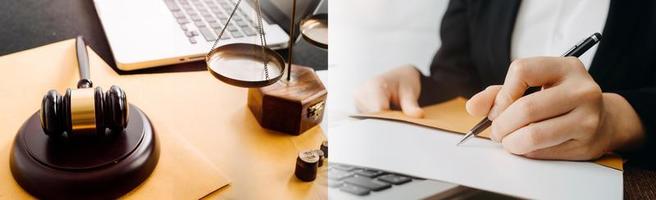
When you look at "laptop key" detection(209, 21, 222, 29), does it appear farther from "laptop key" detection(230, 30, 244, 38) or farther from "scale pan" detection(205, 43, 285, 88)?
"scale pan" detection(205, 43, 285, 88)

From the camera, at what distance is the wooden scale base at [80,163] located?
1.35 feet

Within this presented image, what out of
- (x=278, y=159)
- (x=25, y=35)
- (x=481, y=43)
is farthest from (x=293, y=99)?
(x=25, y=35)

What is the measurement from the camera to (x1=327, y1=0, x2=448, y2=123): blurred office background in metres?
0.43

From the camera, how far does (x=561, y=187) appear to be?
1.33 feet

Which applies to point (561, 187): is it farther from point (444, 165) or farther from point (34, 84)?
point (34, 84)

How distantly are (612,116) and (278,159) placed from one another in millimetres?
260

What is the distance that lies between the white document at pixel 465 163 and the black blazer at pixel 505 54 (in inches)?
1.4

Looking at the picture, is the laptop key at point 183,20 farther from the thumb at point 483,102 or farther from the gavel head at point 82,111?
the thumb at point 483,102

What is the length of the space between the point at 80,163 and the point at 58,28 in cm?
30

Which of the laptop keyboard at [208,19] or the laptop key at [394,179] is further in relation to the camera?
the laptop keyboard at [208,19]

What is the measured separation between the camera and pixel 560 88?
41cm

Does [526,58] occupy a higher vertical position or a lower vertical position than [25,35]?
higher

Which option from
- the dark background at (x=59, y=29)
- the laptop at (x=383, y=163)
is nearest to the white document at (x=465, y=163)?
the laptop at (x=383, y=163)

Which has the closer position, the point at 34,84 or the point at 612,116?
the point at 612,116
